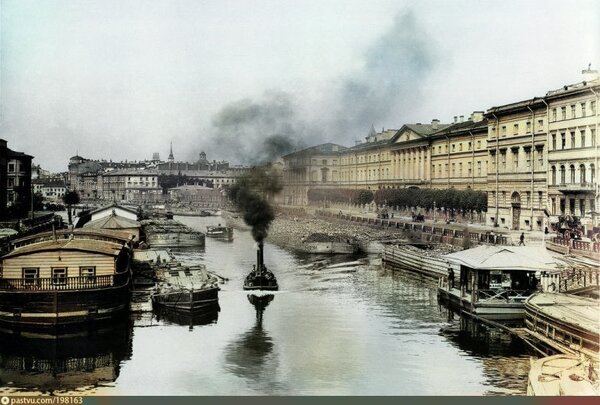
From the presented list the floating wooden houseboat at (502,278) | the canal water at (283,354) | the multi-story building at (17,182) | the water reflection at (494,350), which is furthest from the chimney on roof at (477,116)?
the water reflection at (494,350)

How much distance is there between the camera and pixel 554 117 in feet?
139

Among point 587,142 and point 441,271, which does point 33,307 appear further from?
point 587,142

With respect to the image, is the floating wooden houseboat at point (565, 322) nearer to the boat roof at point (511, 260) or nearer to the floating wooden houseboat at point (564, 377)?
the floating wooden houseboat at point (564, 377)

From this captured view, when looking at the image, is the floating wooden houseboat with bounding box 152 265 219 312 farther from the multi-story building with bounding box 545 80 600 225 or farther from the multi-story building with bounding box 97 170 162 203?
the multi-story building with bounding box 97 170 162 203

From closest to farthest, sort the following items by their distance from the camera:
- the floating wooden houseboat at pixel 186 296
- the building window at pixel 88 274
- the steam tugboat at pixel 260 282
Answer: the building window at pixel 88 274
the floating wooden houseboat at pixel 186 296
the steam tugboat at pixel 260 282

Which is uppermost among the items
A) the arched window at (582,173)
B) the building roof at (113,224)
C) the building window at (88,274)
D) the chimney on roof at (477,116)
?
the chimney on roof at (477,116)

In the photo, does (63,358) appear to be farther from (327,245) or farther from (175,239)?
(175,239)

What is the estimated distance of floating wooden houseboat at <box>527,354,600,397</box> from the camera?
12438 mm

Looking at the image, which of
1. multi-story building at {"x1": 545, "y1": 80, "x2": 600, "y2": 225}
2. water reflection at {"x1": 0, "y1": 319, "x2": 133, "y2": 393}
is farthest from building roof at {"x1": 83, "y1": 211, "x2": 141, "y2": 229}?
multi-story building at {"x1": 545, "y1": 80, "x2": 600, "y2": 225}

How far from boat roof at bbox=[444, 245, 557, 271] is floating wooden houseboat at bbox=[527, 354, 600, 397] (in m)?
7.83

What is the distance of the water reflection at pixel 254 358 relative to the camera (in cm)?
1566

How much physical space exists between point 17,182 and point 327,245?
113ft

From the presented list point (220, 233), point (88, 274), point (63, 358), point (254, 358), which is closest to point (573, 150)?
point (254, 358)
